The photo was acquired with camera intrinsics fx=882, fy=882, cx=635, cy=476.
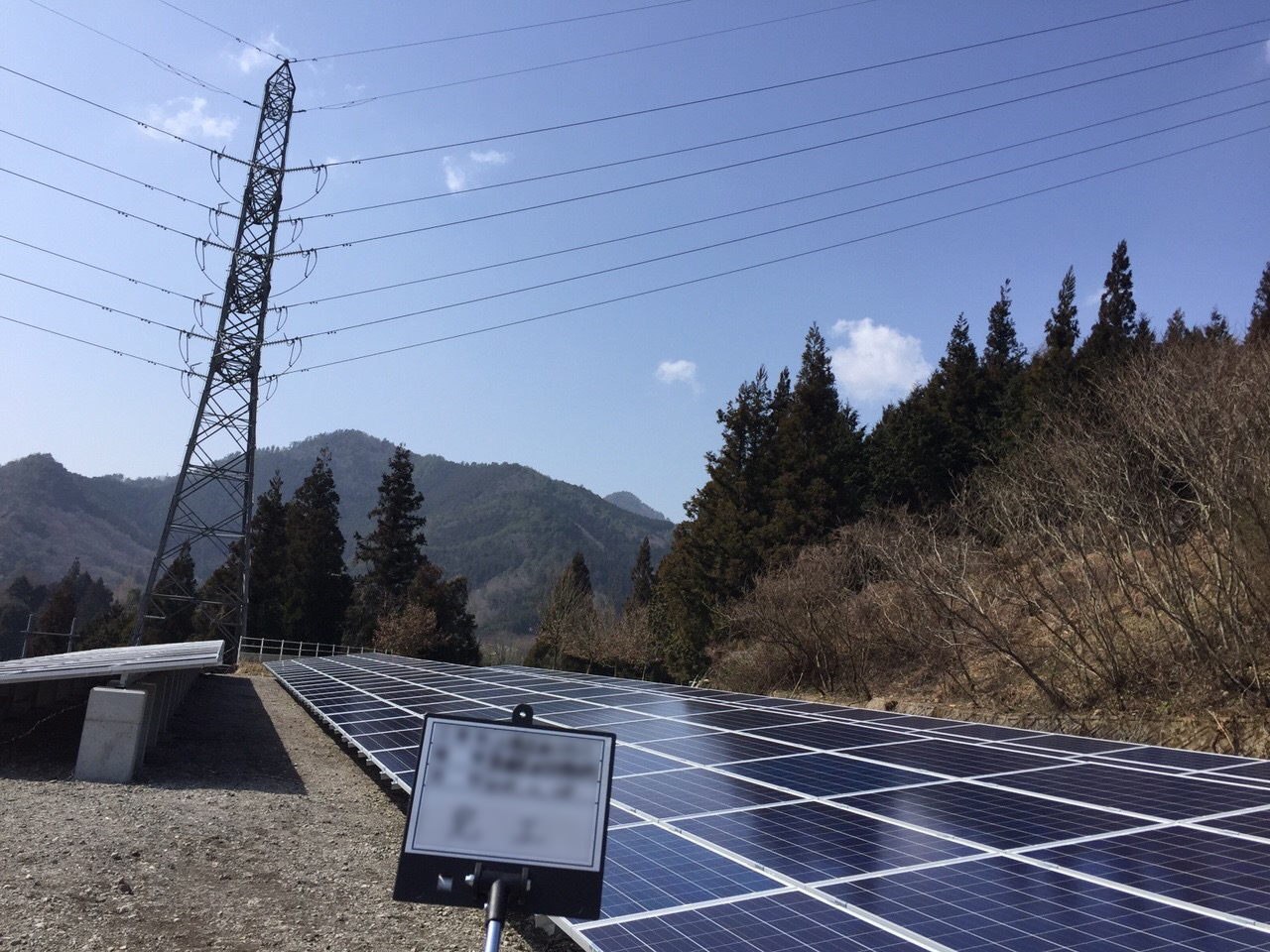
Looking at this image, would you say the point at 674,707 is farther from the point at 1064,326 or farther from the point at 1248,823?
the point at 1064,326

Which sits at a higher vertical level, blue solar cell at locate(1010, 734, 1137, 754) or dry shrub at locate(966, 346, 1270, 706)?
dry shrub at locate(966, 346, 1270, 706)

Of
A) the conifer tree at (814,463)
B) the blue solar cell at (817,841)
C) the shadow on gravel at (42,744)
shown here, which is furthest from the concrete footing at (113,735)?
the conifer tree at (814,463)

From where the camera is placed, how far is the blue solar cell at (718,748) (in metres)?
8.83

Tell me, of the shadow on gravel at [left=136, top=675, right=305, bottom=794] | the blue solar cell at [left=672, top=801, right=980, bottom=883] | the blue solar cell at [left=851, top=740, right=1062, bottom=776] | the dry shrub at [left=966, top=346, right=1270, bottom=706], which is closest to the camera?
the blue solar cell at [left=672, top=801, right=980, bottom=883]

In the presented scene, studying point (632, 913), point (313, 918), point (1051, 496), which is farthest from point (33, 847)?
point (1051, 496)

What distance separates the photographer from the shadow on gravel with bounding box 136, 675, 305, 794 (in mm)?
11047

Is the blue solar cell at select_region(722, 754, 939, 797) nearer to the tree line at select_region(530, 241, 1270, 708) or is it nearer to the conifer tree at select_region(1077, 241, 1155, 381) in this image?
the tree line at select_region(530, 241, 1270, 708)

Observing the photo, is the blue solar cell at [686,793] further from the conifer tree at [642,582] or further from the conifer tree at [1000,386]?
the conifer tree at [642,582]

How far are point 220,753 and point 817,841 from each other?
36.0 feet

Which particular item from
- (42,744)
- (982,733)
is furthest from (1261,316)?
(42,744)

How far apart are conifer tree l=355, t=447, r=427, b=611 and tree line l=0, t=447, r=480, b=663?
67 mm

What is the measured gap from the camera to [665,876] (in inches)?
204

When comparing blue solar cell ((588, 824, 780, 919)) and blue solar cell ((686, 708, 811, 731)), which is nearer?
blue solar cell ((588, 824, 780, 919))

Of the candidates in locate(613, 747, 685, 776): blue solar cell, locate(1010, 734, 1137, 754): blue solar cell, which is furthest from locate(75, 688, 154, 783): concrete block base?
locate(1010, 734, 1137, 754): blue solar cell
